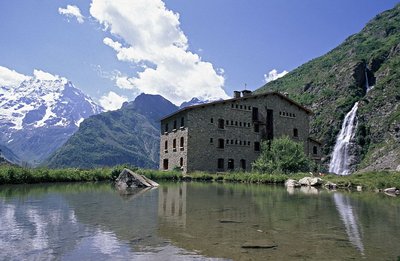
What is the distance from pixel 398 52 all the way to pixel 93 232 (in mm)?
94406

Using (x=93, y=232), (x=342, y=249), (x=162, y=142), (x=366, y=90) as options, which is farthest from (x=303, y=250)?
(x=366, y=90)

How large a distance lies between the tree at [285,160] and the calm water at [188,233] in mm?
24342

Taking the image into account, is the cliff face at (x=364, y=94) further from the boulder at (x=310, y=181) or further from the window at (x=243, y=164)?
the boulder at (x=310, y=181)

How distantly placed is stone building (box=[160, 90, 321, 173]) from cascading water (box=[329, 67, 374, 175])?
1581cm

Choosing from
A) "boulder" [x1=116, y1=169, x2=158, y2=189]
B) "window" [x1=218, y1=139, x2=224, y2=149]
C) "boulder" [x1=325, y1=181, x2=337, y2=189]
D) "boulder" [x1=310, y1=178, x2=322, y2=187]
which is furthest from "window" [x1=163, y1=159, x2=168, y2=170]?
"boulder" [x1=325, y1=181, x2=337, y2=189]

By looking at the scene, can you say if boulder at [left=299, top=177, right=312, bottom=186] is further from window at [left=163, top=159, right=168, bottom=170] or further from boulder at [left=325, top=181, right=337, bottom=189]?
window at [left=163, top=159, right=168, bottom=170]

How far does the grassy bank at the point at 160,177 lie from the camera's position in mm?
23266

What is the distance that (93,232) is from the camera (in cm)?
800

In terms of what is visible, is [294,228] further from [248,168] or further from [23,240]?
[248,168]

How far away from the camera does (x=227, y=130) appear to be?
146 feet

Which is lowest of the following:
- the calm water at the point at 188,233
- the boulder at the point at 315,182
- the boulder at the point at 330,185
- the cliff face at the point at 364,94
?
the calm water at the point at 188,233

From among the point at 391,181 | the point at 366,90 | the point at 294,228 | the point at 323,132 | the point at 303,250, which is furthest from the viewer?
the point at 366,90

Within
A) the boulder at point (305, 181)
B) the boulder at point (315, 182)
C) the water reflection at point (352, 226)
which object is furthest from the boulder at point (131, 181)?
the water reflection at point (352, 226)

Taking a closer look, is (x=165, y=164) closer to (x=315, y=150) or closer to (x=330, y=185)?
(x=315, y=150)
